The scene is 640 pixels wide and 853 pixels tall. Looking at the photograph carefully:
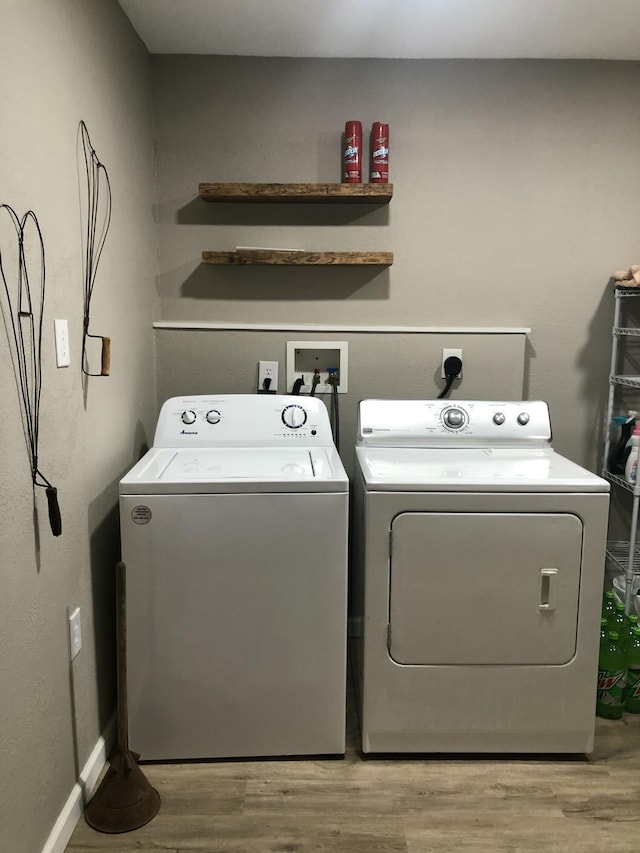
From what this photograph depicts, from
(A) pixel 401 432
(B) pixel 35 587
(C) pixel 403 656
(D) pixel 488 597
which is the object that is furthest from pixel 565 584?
(B) pixel 35 587

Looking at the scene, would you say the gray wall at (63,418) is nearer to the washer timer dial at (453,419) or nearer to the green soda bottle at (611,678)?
the washer timer dial at (453,419)

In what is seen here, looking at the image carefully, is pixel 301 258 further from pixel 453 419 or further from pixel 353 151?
pixel 453 419

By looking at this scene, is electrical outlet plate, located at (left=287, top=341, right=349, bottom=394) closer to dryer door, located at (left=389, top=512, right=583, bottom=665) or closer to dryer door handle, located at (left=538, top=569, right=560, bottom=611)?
dryer door, located at (left=389, top=512, right=583, bottom=665)

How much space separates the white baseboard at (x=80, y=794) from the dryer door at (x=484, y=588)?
2.88 feet

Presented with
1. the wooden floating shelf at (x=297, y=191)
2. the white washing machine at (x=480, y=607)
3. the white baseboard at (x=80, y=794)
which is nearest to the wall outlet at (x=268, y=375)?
the wooden floating shelf at (x=297, y=191)

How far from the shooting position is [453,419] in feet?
7.34

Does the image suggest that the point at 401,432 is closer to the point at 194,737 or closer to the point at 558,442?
the point at 558,442

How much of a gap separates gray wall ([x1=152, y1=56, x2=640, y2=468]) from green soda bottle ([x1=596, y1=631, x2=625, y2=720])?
809mm

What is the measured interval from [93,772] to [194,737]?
28 centimetres

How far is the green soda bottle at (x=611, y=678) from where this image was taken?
2.13m

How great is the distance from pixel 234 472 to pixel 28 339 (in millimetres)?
673

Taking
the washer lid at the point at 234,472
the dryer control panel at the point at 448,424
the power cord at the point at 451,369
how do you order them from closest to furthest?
the washer lid at the point at 234,472, the dryer control panel at the point at 448,424, the power cord at the point at 451,369

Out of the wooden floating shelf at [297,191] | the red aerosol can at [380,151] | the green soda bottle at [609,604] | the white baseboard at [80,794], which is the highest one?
the red aerosol can at [380,151]

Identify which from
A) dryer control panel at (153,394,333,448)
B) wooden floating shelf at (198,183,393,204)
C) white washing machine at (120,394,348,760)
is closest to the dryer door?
white washing machine at (120,394,348,760)
